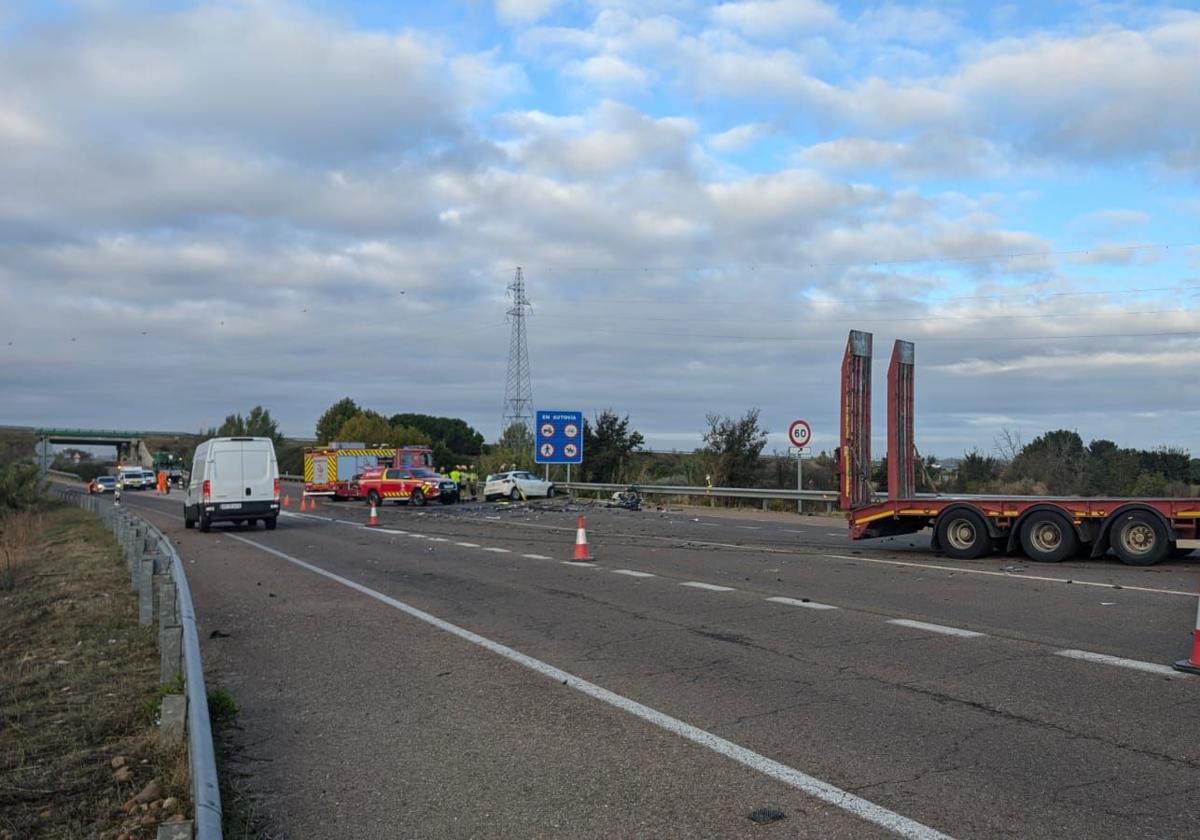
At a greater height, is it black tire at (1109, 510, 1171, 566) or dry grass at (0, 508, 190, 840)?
black tire at (1109, 510, 1171, 566)

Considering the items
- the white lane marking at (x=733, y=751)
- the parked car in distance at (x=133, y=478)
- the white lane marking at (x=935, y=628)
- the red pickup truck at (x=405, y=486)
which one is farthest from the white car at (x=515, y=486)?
the parked car in distance at (x=133, y=478)

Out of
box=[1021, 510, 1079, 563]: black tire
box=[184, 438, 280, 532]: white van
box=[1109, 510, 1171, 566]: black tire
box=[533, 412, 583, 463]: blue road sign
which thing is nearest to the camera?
box=[1109, 510, 1171, 566]: black tire

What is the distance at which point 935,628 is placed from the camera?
34.3 ft

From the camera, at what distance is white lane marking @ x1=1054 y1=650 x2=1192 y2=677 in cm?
817

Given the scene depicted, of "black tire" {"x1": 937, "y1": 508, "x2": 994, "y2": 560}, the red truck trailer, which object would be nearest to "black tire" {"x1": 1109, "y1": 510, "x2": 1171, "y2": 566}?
the red truck trailer

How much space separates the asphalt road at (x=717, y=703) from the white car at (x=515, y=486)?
28142 millimetres

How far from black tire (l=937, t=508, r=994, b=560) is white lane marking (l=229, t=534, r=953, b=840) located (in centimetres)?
1021

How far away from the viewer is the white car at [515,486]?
43.9 metres

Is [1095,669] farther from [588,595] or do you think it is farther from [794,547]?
[794,547]

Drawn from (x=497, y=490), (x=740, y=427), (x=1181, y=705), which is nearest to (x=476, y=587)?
(x=1181, y=705)

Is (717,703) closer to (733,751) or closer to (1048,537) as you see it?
(733,751)

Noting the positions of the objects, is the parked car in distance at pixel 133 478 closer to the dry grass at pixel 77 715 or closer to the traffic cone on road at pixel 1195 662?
the dry grass at pixel 77 715

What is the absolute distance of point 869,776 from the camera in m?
5.71

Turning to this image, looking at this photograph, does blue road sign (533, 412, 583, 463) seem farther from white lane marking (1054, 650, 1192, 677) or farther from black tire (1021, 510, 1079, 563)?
white lane marking (1054, 650, 1192, 677)
